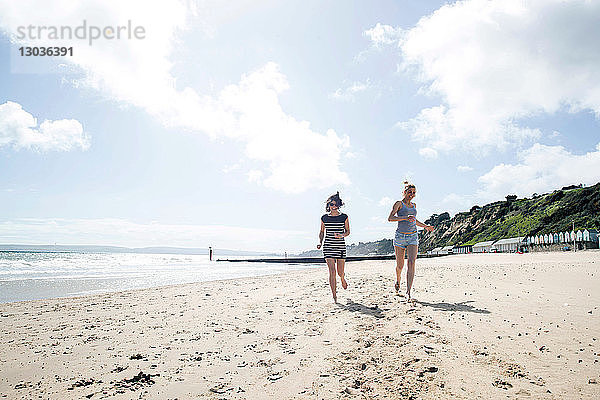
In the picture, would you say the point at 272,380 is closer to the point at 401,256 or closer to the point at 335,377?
the point at 335,377

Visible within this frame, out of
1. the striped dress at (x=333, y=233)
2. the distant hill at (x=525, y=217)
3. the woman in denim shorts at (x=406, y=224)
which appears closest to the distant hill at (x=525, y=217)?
the distant hill at (x=525, y=217)

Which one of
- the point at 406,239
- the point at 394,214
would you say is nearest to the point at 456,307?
the point at 406,239

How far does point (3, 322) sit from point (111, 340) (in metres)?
3.87

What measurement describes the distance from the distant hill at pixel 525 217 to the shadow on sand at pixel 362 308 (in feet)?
204

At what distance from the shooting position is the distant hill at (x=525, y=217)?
227 ft

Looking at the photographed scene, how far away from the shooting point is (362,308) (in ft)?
21.6

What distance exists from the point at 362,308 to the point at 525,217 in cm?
9719

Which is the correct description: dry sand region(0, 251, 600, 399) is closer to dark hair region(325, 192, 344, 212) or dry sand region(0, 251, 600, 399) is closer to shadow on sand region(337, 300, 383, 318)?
shadow on sand region(337, 300, 383, 318)

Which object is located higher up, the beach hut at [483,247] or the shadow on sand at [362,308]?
the shadow on sand at [362,308]

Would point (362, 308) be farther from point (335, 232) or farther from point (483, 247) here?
point (483, 247)

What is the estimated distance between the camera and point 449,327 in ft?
16.0

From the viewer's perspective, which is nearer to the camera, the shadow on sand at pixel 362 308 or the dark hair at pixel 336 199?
the shadow on sand at pixel 362 308

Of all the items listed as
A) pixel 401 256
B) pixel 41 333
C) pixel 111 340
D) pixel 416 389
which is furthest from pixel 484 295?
pixel 41 333

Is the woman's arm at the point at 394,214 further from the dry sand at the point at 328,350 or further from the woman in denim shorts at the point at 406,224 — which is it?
the dry sand at the point at 328,350
